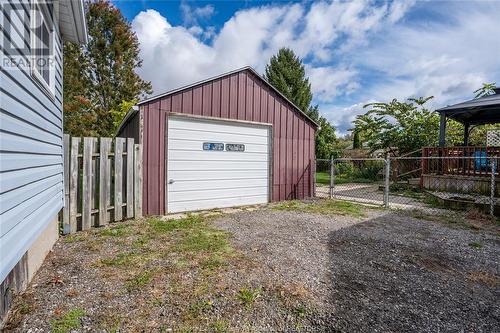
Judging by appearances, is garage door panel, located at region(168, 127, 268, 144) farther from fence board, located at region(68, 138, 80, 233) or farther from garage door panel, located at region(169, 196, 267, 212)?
A: fence board, located at region(68, 138, 80, 233)

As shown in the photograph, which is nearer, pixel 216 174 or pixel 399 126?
pixel 216 174

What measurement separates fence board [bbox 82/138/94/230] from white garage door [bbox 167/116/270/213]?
1589mm

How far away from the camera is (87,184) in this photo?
15.1ft

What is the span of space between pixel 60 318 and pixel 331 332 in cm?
205

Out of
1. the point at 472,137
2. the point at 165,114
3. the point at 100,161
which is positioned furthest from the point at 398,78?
the point at 100,161

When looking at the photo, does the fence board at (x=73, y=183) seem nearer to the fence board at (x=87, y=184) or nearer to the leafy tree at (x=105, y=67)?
the fence board at (x=87, y=184)

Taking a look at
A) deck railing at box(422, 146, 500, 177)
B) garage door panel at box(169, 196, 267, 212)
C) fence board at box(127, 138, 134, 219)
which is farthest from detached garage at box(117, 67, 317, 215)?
deck railing at box(422, 146, 500, 177)

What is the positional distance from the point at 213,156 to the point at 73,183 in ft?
9.86

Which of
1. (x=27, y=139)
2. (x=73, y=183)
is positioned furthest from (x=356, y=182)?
(x=27, y=139)

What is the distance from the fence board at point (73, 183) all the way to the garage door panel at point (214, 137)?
6.08 ft

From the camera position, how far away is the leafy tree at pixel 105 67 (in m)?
17.5

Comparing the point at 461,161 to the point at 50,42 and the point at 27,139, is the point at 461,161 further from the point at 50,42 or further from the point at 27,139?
the point at 50,42

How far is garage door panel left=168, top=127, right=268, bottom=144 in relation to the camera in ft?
19.7

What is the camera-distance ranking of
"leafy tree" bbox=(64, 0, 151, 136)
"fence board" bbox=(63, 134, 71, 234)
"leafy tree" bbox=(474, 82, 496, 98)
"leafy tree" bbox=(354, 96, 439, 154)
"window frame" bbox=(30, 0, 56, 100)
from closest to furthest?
"window frame" bbox=(30, 0, 56, 100) → "fence board" bbox=(63, 134, 71, 234) → "leafy tree" bbox=(354, 96, 439, 154) → "leafy tree" bbox=(474, 82, 496, 98) → "leafy tree" bbox=(64, 0, 151, 136)
